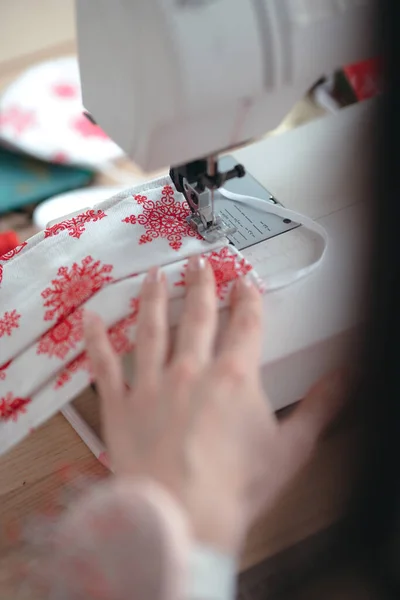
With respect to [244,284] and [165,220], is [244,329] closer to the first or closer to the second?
[244,284]

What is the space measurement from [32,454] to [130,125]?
383 mm

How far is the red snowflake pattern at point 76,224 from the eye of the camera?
0.81 metres

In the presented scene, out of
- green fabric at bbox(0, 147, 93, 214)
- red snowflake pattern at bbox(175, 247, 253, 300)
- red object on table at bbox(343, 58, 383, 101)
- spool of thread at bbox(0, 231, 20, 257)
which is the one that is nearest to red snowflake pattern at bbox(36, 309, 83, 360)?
red snowflake pattern at bbox(175, 247, 253, 300)

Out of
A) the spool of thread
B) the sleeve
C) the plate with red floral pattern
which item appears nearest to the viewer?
the sleeve

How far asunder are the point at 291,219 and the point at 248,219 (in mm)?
49

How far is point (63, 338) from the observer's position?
73 cm

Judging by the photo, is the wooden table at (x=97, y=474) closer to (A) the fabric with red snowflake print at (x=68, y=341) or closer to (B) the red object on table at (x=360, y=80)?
(A) the fabric with red snowflake print at (x=68, y=341)

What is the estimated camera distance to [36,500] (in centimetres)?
76

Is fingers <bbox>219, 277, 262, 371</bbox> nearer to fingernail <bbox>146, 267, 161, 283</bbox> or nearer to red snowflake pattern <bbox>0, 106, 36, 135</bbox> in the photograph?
fingernail <bbox>146, 267, 161, 283</bbox>

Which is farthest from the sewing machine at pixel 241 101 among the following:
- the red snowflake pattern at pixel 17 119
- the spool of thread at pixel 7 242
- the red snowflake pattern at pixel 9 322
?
the red snowflake pattern at pixel 17 119

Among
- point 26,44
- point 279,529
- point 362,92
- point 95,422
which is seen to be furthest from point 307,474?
point 26,44

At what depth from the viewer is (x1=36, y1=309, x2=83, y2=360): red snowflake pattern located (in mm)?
722

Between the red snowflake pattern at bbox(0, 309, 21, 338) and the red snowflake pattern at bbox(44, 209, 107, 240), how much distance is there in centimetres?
11

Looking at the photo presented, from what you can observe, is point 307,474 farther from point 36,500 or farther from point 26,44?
point 26,44
